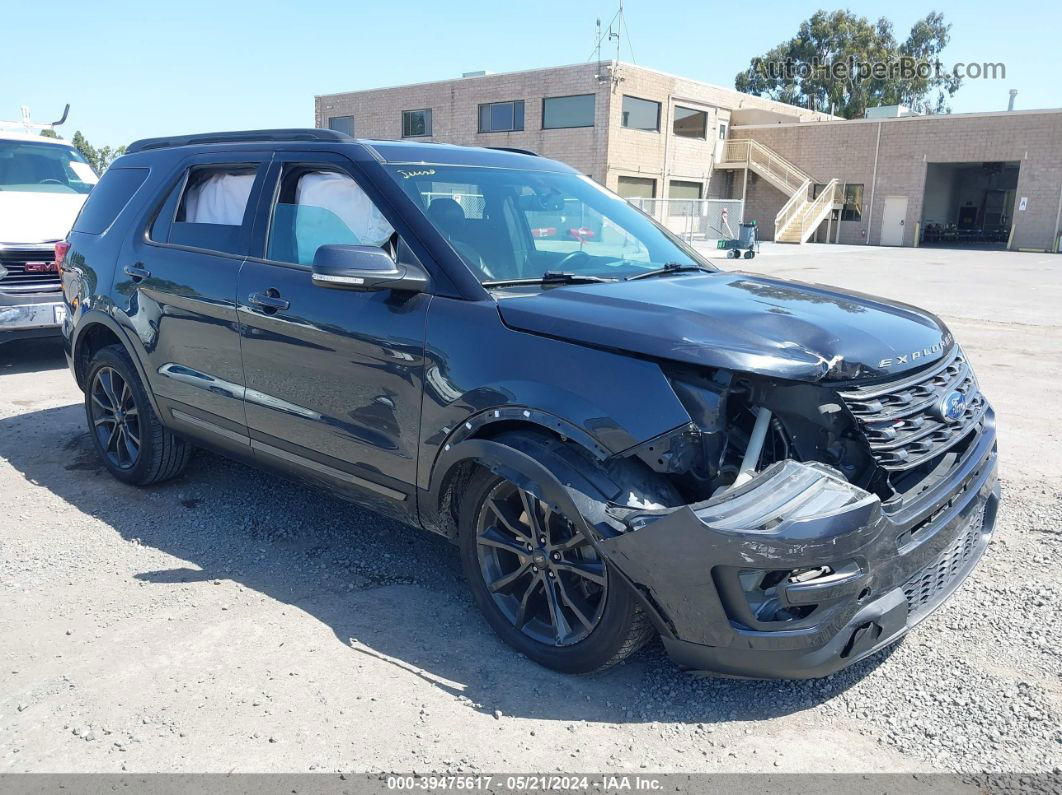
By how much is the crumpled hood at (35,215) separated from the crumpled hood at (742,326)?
23.6 ft

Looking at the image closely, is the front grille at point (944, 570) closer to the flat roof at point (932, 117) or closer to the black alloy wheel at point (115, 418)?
the black alloy wheel at point (115, 418)

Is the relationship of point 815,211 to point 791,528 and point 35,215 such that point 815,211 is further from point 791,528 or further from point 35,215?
point 791,528

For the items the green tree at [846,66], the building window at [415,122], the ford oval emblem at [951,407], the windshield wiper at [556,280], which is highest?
the green tree at [846,66]

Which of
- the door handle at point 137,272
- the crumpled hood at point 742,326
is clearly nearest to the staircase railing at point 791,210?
the door handle at point 137,272

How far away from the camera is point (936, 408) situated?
10.1ft

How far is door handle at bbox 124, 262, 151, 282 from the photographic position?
15.7 feet

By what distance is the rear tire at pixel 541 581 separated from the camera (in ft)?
9.67

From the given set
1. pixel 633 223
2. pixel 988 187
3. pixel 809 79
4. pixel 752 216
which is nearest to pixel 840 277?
pixel 633 223

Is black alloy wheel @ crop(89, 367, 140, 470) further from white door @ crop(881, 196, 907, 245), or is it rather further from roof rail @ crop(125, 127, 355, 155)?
white door @ crop(881, 196, 907, 245)

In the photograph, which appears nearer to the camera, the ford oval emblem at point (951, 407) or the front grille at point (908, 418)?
the front grille at point (908, 418)

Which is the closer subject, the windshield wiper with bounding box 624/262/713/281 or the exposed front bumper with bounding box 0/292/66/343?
the windshield wiper with bounding box 624/262/713/281

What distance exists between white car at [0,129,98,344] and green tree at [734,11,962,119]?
60940 mm

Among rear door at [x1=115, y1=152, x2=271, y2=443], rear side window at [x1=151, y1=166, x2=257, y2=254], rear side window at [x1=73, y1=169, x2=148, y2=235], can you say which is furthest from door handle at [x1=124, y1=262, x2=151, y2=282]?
rear side window at [x1=73, y1=169, x2=148, y2=235]

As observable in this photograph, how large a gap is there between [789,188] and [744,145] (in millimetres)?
3082
